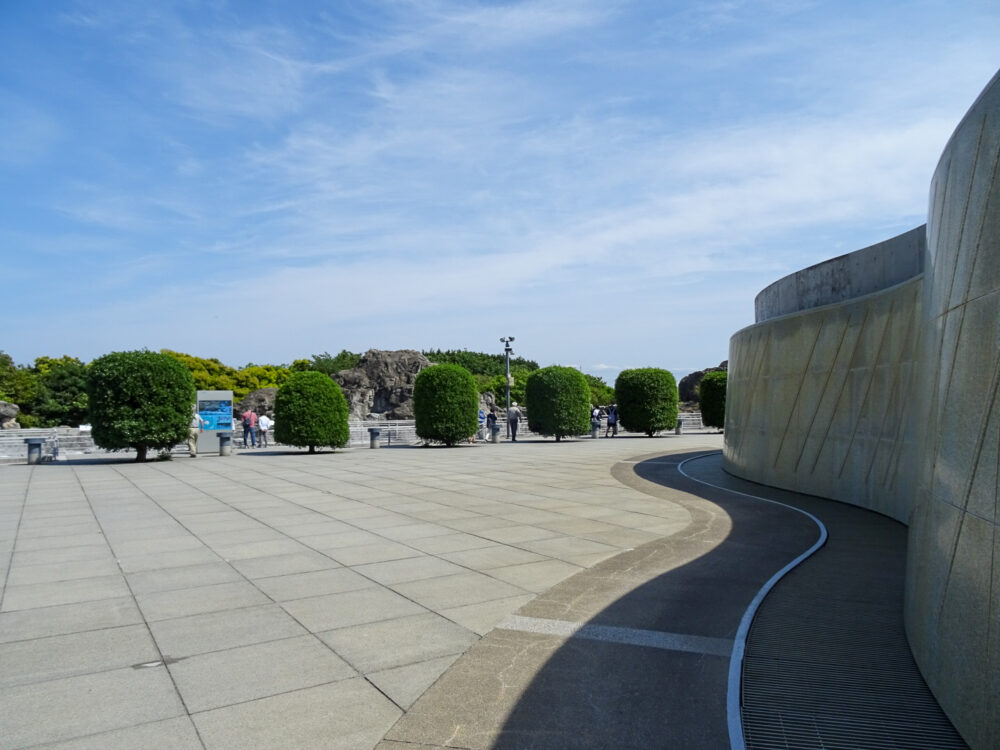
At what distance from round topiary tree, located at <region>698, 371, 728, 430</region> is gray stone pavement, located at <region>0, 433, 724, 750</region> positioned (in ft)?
69.5

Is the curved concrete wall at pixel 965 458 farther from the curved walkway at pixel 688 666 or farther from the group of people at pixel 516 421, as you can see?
the group of people at pixel 516 421

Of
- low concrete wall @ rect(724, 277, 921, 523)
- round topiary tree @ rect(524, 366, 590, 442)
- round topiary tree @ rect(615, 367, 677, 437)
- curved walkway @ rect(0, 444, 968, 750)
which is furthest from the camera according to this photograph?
round topiary tree @ rect(615, 367, 677, 437)

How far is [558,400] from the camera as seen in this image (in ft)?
98.6

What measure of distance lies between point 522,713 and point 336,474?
1318 centimetres

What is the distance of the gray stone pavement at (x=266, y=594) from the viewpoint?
13.1 ft

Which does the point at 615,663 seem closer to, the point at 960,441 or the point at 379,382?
the point at 960,441

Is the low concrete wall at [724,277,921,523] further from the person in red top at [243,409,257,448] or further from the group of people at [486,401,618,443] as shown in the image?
the person in red top at [243,409,257,448]

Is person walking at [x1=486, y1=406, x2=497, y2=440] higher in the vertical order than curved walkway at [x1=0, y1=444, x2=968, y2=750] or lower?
higher

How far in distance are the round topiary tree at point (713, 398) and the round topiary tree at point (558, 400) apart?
7.07m

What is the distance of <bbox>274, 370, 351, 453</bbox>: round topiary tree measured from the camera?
22969 mm

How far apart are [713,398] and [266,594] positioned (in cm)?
3068

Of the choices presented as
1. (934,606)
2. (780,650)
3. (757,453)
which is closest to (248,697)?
(780,650)

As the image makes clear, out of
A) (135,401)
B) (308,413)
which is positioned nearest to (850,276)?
(308,413)

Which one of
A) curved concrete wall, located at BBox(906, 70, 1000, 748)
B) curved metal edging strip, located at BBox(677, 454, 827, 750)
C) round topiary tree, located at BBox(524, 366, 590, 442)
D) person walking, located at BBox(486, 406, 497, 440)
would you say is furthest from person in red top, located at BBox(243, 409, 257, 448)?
curved concrete wall, located at BBox(906, 70, 1000, 748)
